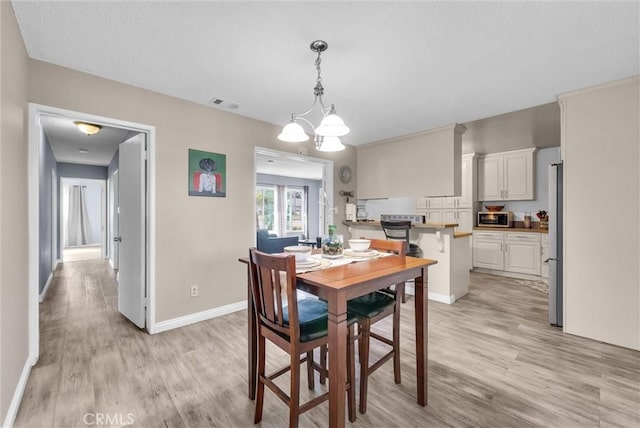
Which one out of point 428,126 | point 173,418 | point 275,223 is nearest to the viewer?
point 173,418

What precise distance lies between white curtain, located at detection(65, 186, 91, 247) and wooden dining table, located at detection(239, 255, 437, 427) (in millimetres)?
10421

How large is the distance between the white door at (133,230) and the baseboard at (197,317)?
20cm

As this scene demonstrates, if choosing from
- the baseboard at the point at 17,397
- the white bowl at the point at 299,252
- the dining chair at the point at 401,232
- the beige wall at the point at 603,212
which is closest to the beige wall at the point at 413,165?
the dining chair at the point at 401,232

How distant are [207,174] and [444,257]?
3071 mm

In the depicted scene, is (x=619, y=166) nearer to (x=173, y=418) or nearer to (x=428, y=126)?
(x=428, y=126)

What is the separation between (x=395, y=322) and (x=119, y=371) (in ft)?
6.70

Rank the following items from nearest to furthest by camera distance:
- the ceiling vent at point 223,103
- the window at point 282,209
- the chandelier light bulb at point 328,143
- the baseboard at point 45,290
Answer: the chandelier light bulb at point 328,143 → the ceiling vent at point 223,103 → the baseboard at point 45,290 → the window at point 282,209

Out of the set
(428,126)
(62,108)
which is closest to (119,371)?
(62,108)

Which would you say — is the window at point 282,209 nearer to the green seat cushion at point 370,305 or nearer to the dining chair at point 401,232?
the dining chair at point 401,232

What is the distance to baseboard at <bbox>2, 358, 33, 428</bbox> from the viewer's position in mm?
1542

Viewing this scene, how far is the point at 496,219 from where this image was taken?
5531 mm

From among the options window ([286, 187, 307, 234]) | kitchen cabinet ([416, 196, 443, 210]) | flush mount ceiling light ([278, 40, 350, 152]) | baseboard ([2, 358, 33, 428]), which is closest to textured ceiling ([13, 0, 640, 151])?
flush mount ceiling light ([278, 40, 350, 152])

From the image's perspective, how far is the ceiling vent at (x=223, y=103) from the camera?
3054 millimetres

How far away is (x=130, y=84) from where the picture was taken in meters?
2.68
